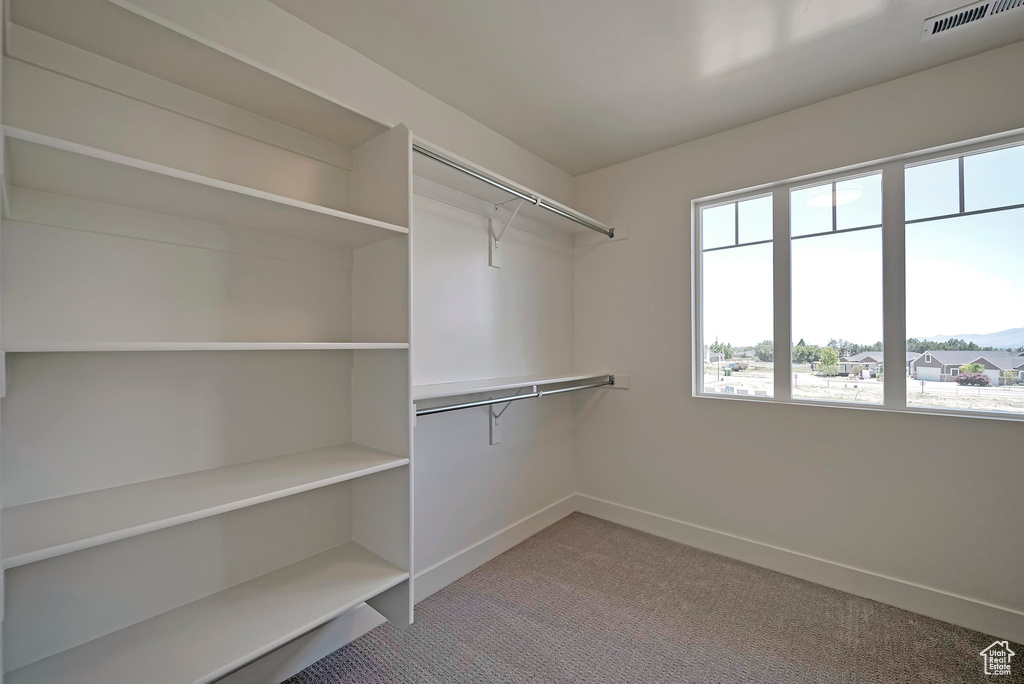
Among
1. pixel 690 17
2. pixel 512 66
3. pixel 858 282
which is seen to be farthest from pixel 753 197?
pixel 512 66

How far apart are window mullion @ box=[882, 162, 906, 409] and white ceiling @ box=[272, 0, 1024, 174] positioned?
18.3 inches

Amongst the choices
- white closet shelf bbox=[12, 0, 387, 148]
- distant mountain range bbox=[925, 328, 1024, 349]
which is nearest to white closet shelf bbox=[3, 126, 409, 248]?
white closet shelf bbox=[12, 0, 387, 148]

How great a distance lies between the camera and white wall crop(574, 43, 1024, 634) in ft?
6.51

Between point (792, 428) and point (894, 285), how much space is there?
88cm

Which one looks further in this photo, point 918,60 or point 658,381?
point 658,381

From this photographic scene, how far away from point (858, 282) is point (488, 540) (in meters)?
2.48

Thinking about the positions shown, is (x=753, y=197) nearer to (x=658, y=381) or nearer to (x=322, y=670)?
(x=658, y=381)

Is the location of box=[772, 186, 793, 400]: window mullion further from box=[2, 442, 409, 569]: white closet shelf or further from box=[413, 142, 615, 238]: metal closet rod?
box=[2, 442, 409, 569]: white closet shelf

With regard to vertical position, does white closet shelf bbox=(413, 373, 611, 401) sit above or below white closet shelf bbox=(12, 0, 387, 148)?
below

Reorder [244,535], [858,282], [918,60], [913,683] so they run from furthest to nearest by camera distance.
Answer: [858,282] < [918,60] < [913,683] < [244,535]

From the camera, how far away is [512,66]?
2.04 m

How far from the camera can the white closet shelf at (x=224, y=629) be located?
1.12 metres

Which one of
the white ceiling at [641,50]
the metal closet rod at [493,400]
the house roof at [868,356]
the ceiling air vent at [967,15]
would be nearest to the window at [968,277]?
the house roof at [868,356]

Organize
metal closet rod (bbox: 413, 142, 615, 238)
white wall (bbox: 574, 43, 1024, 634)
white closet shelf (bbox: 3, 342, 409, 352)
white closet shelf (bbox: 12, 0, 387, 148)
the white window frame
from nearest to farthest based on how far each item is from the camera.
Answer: white closet shelf (bbox: 3, 342, 409, 352) → white closet shelf (bbox: 12, 0, 387, 148) → metal closet rod (bbox: 413, 142, 615, 238) → white wall (bbox: 574, 43, 1024, 634) → the white window frame
